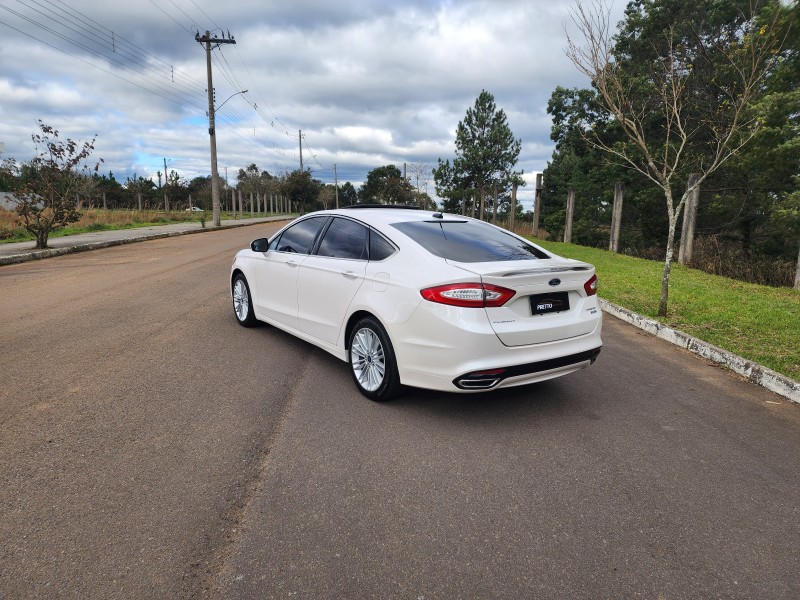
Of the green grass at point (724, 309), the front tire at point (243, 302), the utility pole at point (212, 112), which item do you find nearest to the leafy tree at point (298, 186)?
the utility pole at point (212, 112)

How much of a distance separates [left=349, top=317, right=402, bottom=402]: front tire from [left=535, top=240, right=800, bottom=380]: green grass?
150 inches

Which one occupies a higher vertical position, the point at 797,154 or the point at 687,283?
the point at 797,154

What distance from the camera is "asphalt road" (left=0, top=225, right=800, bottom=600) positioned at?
7.34 feet

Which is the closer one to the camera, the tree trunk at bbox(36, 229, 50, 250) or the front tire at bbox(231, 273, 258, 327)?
the front tire at bbox(231, 273, 258, 327)

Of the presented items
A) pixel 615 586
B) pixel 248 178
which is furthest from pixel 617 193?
pixel 248 178

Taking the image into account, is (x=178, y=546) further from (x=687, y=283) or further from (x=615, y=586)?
(x=687, y=283)

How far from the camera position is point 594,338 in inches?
165

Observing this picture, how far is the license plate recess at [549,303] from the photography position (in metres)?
3.80

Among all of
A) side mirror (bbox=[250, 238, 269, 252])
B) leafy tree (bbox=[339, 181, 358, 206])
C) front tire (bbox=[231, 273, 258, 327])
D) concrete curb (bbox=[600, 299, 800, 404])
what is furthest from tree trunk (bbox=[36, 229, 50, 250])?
leafy tree (bbox=[339, 181, 358, 206])

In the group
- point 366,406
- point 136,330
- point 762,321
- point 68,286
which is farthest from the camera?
point 68,286

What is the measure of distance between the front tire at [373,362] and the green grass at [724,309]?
12.5 ft

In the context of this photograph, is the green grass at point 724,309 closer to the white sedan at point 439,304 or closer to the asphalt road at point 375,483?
the asphalt road at point 375,483

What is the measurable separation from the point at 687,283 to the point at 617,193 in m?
7.67

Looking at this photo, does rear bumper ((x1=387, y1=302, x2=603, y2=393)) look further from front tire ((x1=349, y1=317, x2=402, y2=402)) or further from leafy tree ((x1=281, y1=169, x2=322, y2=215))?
leafy tree ((x1=281, y1=169, x2=322, y2=215))
